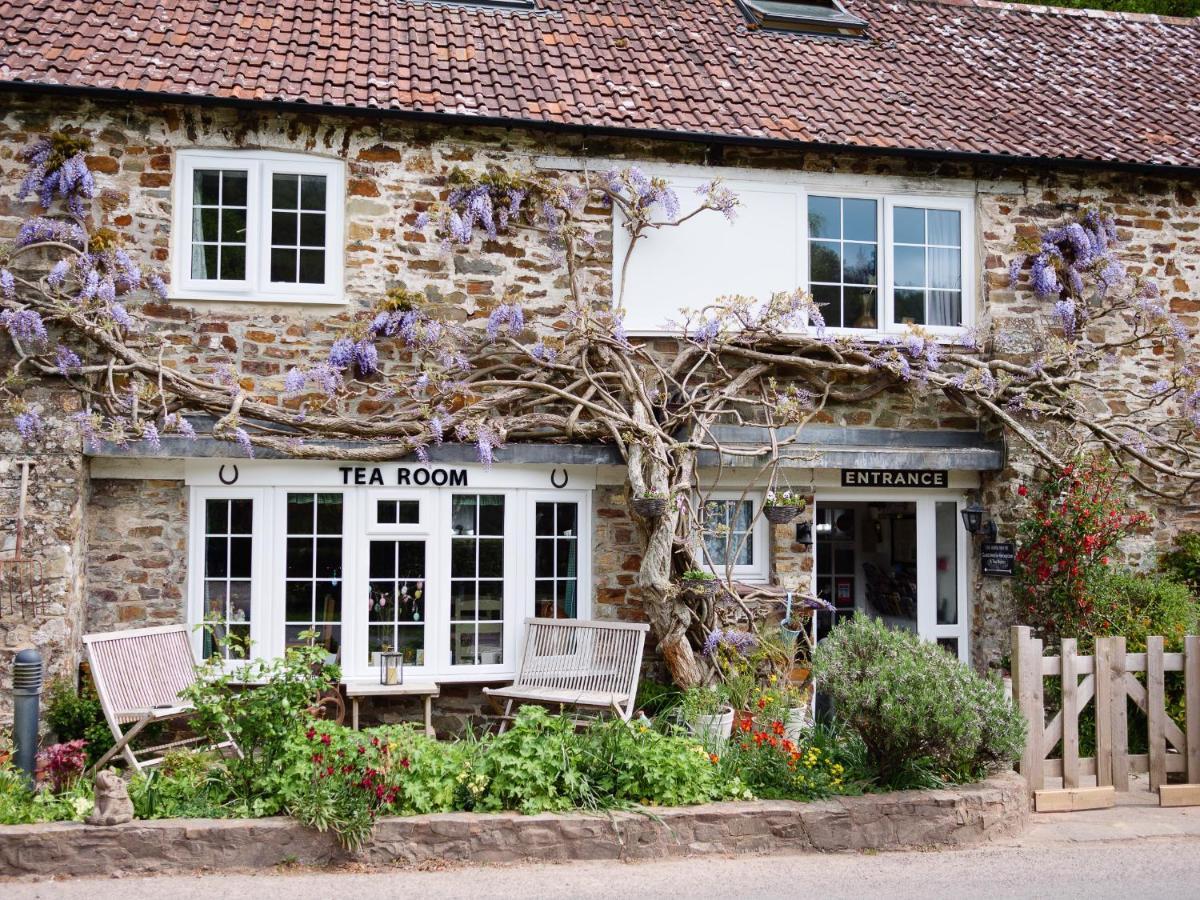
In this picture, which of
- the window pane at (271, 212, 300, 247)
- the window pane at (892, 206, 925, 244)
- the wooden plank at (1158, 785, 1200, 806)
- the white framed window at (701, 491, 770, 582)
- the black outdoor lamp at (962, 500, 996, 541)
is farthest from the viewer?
the window pane at (892, 206, 925, 244)

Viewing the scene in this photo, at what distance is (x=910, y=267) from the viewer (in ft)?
35.9

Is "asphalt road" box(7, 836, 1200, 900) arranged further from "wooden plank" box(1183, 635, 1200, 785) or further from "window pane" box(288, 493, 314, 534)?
"window pane" box(288, 493, 314, 534)

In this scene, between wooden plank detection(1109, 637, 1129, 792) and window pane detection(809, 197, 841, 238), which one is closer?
wooden plank detection(1109, 637, 1129, 792)

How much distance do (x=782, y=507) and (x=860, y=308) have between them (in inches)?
94.2

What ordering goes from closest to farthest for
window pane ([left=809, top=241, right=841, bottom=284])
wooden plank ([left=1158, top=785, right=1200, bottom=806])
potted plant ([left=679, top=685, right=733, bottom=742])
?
1. wooden plank ([left=1158, top=785, right=1200, bottom=806])
2. potted plant ([left=679, top=685, right=733, bottom=742])
3. window pane ([left=809, top=241, right=841, bottom=284])

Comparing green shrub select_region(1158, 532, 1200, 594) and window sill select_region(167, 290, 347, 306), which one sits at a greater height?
window sill select_region(167, 290, 347, 306)

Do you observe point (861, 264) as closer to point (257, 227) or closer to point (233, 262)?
point (257, 227)

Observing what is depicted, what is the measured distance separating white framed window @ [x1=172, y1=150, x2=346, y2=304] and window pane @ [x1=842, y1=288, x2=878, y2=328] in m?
4.51

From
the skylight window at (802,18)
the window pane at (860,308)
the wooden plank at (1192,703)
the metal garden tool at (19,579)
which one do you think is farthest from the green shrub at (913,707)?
the skylight window at (802,18)

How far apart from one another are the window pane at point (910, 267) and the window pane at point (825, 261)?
0.59 metres

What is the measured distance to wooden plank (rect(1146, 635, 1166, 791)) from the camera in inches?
313

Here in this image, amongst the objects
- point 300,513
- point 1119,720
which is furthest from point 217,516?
point 1119,720

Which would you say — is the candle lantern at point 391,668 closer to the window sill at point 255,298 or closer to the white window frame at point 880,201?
the window sill at point 255,298

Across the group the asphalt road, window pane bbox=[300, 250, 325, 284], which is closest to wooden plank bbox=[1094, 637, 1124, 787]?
the asphalt road
